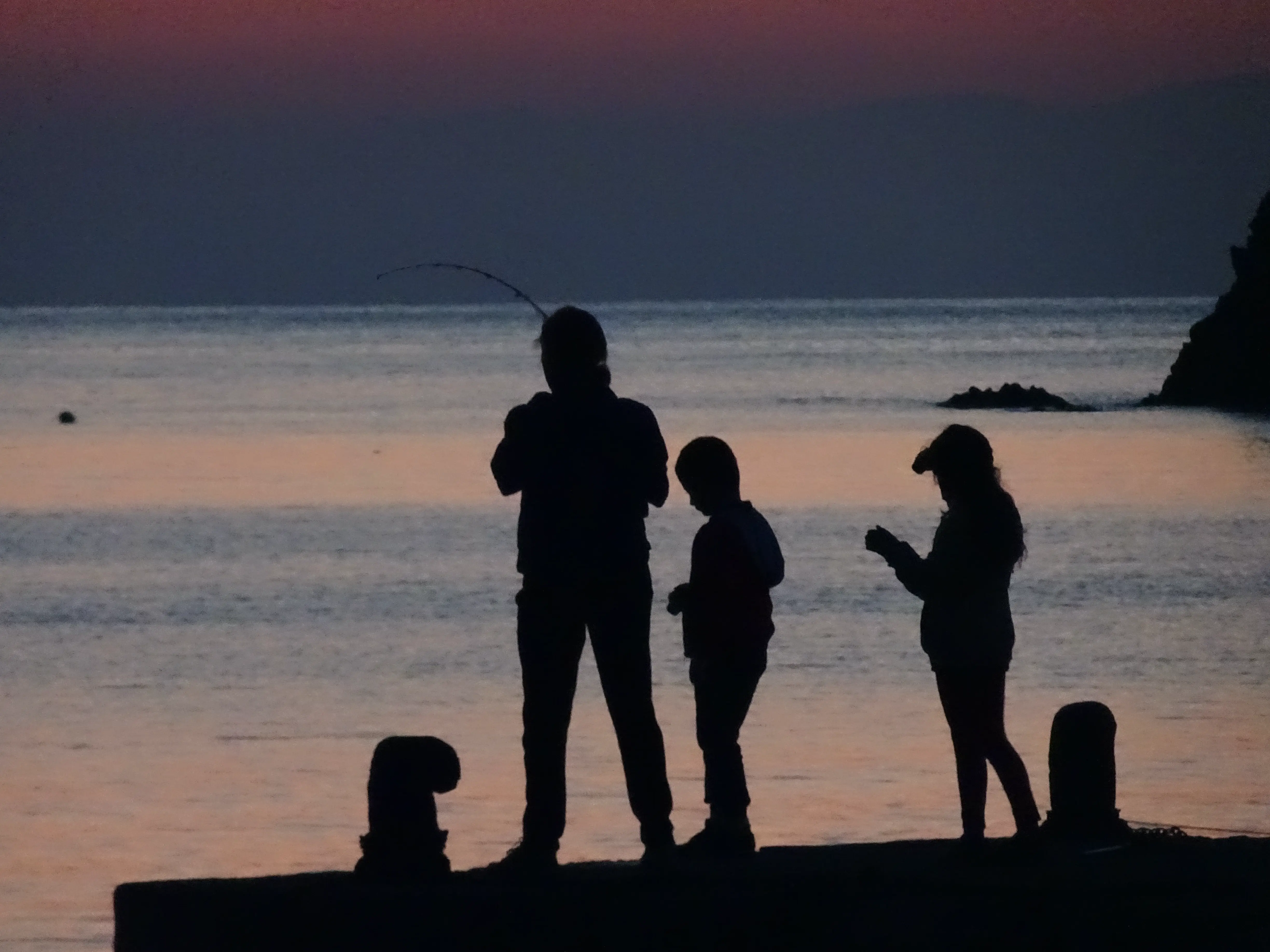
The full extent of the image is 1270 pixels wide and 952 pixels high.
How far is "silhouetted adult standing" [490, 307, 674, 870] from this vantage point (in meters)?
7.64

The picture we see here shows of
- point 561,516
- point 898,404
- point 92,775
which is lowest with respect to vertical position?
point 92,775

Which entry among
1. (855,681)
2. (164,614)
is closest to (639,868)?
(855,681)

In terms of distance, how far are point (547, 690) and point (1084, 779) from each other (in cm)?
245

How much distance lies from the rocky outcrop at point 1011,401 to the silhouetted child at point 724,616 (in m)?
82.5

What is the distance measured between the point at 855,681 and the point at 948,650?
605 inches

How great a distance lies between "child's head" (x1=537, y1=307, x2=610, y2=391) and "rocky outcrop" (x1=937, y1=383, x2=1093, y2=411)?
83.4m

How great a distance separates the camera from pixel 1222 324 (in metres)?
88.6

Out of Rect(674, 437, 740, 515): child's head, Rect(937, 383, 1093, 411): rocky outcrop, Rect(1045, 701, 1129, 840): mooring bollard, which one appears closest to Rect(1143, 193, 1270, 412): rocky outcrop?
Rect(937, 383, 1093, 411): rocky outcrop

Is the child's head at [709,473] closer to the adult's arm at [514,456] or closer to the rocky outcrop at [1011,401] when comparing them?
the adult's arm at [514,456]

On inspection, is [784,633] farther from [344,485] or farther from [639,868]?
[344,485]

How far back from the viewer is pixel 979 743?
791cm

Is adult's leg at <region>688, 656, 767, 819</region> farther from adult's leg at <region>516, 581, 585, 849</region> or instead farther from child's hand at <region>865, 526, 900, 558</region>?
child's hand at <region>865, 526, 900, 558</region>

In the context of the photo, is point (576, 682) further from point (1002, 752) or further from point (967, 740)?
point (1002, 752)

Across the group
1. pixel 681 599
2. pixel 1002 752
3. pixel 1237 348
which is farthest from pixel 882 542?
pixel 1237 348
